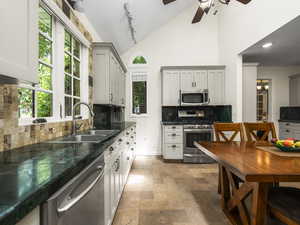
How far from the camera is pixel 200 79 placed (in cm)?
467

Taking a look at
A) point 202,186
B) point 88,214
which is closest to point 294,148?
point 202,186

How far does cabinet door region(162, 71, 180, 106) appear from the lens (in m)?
4.69

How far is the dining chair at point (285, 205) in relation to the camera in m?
1.27

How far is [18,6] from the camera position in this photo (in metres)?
0.91

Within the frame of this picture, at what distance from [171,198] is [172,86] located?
2797mm

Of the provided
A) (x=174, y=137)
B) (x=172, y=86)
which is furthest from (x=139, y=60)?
(x=174, y=137)

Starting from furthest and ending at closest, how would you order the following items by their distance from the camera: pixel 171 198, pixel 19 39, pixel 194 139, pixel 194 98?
pixel 194 98, pixel 194 139, pixel 171 198, pixel 19 39

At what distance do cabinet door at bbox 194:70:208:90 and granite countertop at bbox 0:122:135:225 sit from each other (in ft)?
12.8

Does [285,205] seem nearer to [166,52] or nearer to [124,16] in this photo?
[124,16]

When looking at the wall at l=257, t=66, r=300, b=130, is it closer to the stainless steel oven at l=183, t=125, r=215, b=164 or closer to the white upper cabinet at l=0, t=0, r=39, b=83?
the stainless steel oven at l=183, t=125, r=215, b=164

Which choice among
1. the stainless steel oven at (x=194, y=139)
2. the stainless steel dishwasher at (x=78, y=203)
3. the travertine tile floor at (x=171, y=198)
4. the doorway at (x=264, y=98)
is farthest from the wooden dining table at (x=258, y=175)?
the doorway at (x=264, y=98)

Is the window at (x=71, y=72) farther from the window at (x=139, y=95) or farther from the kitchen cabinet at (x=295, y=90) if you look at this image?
the kitchen cabinet at (x=295, y=90)

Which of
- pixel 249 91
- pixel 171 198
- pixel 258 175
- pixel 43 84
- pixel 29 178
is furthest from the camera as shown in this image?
pixel 249 91

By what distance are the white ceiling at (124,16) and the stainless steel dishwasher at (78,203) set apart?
2.34 m
